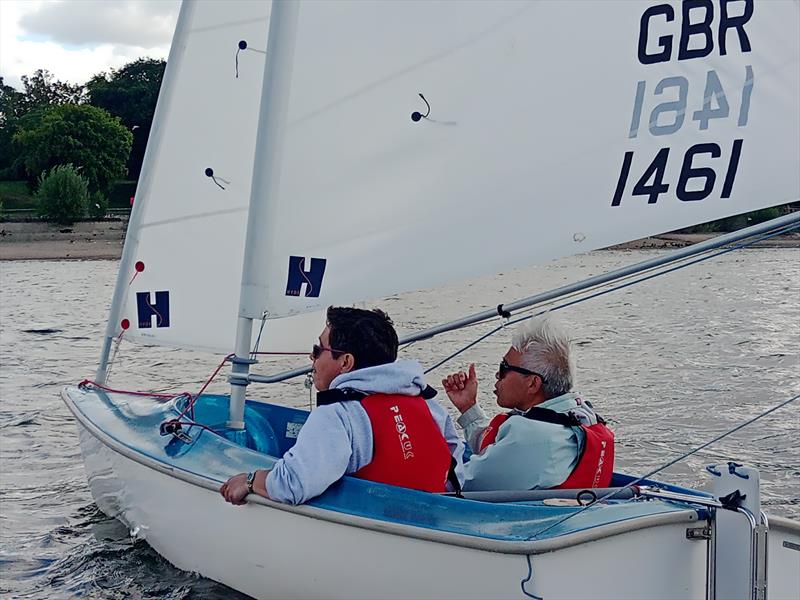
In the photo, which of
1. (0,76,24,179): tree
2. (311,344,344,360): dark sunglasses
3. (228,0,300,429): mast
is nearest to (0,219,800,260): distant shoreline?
(0,76,24,179): tree

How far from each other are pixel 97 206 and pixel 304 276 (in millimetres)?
37899

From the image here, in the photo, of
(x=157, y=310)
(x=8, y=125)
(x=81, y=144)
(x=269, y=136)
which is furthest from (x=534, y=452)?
(x=8, y=125)

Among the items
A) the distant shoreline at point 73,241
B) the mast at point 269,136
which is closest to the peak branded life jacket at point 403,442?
the mast at point 269,136

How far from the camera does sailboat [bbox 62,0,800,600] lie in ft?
8.65

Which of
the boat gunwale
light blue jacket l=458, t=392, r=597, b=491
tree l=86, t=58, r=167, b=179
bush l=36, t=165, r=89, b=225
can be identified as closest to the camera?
the boat gunwale

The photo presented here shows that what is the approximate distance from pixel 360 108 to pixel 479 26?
0.45m

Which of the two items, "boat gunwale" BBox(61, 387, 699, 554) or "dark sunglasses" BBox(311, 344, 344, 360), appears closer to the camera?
"boat gunwale" BBox(61, 387, 699, 554)

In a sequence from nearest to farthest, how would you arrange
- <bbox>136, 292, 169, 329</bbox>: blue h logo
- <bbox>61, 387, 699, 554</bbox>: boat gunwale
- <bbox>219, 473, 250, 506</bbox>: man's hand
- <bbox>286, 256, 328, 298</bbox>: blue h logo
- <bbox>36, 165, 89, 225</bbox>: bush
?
<bbox>61, 387, 699, 554</bbox>: boat gunwale
<bbox>219, 473, 250, 506</bbox>: man's hand
<bbox>286, 256, 328, 298</bbox>: blue h logo
<bbox>136, 292, 169, 329</bbox>: blue h logo
<bbox>36, 165, 89, 225</bbox>: bush

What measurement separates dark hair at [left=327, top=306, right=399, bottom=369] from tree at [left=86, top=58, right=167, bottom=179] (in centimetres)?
4892

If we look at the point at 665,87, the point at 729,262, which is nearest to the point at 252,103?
the point at 665,87

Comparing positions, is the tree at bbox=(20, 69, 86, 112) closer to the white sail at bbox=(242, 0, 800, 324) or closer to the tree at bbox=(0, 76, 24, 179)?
the tree at bbox=(0, 76, 24, 179)

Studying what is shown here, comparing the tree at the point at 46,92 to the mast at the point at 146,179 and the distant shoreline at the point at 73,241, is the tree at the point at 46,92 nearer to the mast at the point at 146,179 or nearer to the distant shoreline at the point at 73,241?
the distant shoreline at the point at 73,241

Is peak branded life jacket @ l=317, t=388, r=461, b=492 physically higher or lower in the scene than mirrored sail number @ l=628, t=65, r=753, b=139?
lower

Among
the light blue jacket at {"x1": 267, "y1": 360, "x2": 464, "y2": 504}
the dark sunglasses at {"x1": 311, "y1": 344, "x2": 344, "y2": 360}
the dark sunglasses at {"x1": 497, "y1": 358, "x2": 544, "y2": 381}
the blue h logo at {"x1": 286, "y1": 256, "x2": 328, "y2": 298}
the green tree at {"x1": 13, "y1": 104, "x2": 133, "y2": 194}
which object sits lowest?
the light blue jacket at {"x1": 267, "y1": 360, "x2": 464, "y2": 504}
